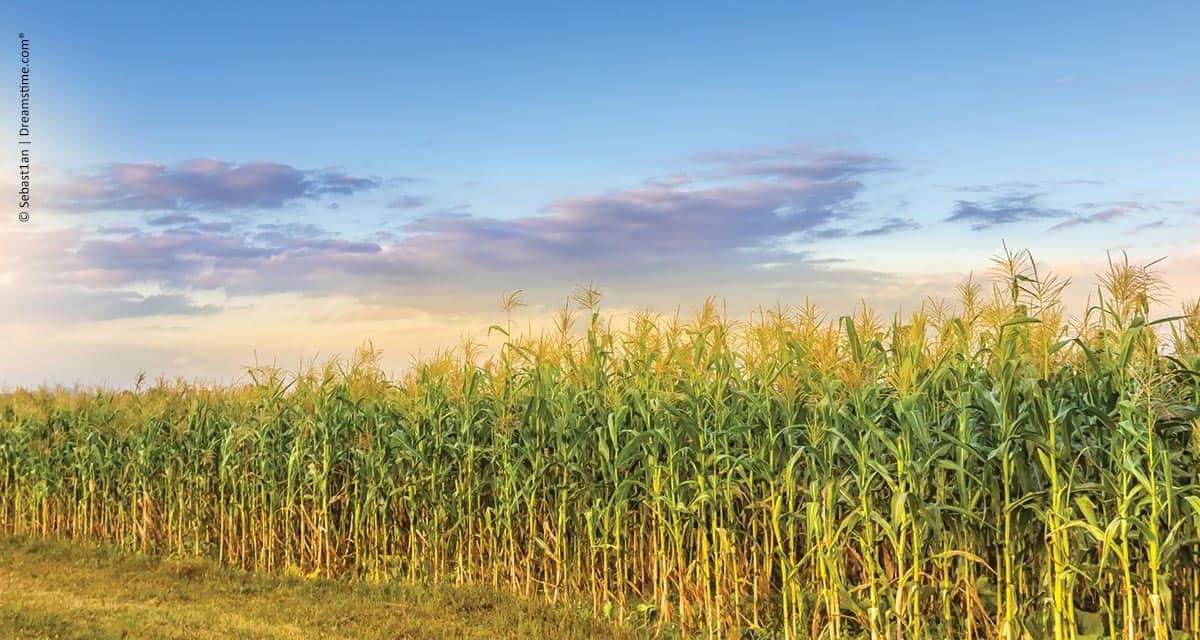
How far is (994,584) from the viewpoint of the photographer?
786 cm

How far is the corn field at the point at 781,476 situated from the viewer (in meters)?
6.91

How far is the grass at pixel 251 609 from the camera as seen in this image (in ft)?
32.6

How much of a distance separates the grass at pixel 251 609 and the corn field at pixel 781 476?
1.51 ft

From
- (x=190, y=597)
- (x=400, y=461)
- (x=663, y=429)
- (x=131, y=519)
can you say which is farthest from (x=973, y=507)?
(x=131, y=519)

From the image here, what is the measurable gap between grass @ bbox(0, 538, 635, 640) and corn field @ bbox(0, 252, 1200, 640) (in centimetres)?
46

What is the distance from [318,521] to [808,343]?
8.17 m

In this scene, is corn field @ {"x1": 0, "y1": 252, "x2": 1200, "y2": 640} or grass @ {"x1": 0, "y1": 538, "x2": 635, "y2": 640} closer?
corn field @ {"x1": 0, "y1": 252, "x2": 1200, "y2": 640}

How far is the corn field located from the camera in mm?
6914

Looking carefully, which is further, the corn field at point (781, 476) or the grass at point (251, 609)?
the grass at point (251, 609)

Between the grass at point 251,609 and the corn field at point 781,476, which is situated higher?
the corn field at point 781,476

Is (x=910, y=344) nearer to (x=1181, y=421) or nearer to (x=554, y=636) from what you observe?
(x=1181, y=421)

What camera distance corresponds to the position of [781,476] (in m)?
8.46

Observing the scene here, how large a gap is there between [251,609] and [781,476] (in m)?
7.50

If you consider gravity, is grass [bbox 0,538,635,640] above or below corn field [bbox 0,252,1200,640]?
below
